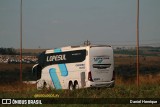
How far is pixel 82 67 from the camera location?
108ft

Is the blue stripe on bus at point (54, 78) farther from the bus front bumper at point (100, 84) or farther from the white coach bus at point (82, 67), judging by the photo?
the bus front bumper at point (100, 84)

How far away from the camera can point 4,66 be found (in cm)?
8844

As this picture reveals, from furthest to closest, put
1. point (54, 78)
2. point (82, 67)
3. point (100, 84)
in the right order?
point (54, 78), point (82, 67), point (100, 84)

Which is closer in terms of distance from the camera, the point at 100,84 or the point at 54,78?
the point at 100,84

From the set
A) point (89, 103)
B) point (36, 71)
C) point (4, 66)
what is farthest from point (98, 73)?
point (4, 66)

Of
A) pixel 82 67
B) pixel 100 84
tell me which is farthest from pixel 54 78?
pixel 100 84

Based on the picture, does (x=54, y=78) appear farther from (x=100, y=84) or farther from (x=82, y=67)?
(x=100, y=84)

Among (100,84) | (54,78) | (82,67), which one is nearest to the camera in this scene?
(100,84)

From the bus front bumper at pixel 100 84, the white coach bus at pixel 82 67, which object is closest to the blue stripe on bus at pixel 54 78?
the white coach bus at pixel 82 67

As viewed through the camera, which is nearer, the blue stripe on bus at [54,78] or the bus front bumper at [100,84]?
the bus front bumper at [100,84]

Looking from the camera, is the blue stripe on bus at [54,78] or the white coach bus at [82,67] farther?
the blue stripe on bus at [54,78]

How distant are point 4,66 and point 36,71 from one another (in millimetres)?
49724

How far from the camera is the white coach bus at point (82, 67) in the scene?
3206 centimetres

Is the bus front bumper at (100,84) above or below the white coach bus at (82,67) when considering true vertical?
below
